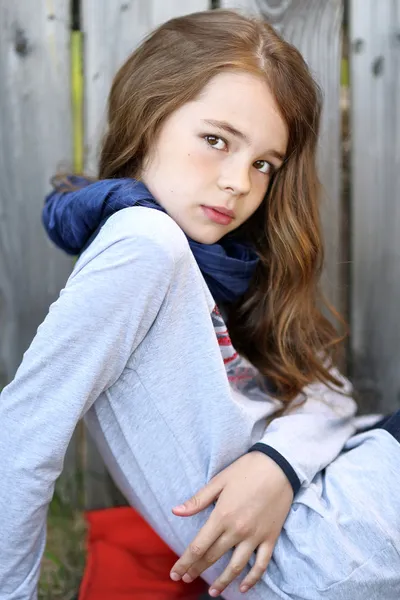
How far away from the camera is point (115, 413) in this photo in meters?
1.31

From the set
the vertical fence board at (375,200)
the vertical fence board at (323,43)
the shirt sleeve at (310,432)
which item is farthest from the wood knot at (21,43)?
the shirt sleeve at (310,432)

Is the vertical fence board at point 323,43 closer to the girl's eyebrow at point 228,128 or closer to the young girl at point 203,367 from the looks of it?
the young girl at point 203,367

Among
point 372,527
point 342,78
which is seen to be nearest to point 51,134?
point 342,78

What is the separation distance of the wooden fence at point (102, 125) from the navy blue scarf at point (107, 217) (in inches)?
10.4

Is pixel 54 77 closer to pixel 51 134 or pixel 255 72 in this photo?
pixel 51 134

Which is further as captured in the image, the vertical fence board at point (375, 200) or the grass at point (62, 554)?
the vertical fence board at point (375, 200)

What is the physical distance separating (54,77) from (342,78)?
768 mm

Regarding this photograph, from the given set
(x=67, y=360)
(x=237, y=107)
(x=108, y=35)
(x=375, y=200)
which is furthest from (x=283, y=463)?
(x=108, y=35)

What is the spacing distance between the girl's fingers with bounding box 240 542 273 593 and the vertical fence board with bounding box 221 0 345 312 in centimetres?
105

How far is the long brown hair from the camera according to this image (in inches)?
57.6

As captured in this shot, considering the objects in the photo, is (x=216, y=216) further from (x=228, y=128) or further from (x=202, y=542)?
(x=202, y=542)

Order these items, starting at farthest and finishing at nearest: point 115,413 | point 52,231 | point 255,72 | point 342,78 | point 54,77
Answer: point 342,78 < point 54,77 < point 52,231 < point 255,72 < point 115,413

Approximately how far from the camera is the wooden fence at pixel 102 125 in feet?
6.11

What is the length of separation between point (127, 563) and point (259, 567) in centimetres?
47
